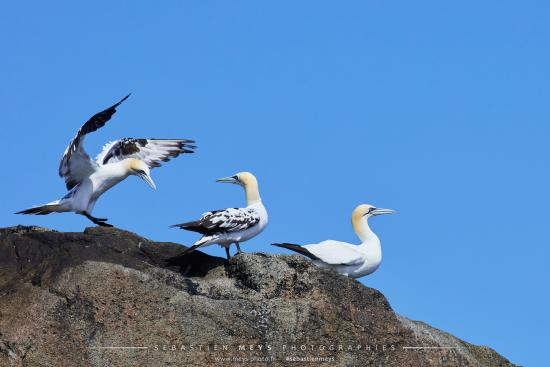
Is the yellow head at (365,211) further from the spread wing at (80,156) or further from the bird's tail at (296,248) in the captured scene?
the spread wing at (80,156)

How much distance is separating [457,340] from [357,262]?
230cm

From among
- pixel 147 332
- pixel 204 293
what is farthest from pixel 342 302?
pixel 147 332

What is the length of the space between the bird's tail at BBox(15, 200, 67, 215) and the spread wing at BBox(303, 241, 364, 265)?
443cm

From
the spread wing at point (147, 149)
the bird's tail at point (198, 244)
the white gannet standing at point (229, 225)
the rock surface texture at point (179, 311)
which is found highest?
the spread wing at point (147, 149)

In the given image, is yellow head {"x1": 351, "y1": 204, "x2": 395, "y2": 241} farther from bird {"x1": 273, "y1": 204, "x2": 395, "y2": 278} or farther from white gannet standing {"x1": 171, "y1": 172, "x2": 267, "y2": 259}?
white gannet standing {"x1": 171, "y1": 172, "x2": 267, "y2": 259}

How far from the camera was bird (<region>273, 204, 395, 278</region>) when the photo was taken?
1697cm

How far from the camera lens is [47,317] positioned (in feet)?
41.8

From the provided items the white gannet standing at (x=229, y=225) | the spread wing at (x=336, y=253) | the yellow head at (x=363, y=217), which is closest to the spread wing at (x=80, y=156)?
the white gannet standing at (x=229, y=225)

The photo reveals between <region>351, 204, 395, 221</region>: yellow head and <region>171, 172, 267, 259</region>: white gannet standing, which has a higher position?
<region>351, 204, 395, 221</region>: yellow head

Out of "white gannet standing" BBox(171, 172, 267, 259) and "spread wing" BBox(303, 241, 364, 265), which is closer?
"white gannet standing" BBox(171, 172, 267, 259)

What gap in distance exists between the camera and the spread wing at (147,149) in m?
20.2

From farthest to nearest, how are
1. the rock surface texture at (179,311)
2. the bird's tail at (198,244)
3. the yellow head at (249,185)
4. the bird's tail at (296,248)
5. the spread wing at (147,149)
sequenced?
the spread wing at (147,149) < the yellow head at (249,185) < the bird's tail at (296,248) < the bird's tail at (198,244) < the rock surface texture at (179,311)

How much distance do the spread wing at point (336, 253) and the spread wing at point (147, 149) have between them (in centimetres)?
452

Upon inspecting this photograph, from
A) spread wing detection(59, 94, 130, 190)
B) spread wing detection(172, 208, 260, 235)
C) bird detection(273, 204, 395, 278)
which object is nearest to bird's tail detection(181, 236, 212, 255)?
spread wing detection(172, 208, 260, 235)
